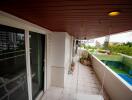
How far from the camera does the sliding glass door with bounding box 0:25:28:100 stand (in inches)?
58.7

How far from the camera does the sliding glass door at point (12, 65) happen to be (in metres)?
1.49

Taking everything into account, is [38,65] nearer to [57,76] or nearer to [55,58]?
[55,58]

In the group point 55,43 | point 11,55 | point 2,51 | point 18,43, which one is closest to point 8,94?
point 11,55

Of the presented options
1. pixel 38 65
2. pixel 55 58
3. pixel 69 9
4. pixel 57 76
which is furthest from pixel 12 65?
pixel 57 76

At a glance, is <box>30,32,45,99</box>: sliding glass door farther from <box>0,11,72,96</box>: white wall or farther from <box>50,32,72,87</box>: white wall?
<box>50,32,72,87</box>: white wall

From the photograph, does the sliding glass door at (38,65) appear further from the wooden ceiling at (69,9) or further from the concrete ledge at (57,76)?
the wooden ceiling at (69,9)

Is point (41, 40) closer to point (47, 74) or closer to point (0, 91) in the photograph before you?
point (47, 74)

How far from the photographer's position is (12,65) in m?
1.72

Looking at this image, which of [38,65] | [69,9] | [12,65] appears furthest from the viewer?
[38,65]

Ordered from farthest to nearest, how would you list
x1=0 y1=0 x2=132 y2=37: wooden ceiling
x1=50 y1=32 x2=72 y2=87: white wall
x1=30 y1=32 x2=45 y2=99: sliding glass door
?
x1=50 y1=32 x2=72 y2=87: white wall → x1=30 y1=32 x2=45 y2=99: sliding glass door → x1=0 y1=0 x2=132 y2=37: wooden ceiling

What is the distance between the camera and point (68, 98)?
112 inches

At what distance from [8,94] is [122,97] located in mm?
2730

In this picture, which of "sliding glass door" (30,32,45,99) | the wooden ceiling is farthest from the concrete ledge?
the wooden ceiling

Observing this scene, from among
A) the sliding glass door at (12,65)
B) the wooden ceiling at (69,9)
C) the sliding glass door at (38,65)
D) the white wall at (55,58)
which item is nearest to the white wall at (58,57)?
the white wall at (55,58)
